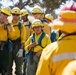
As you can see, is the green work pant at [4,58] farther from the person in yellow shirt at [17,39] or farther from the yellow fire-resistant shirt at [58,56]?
the yellow fire-resistant shirt at [58,56]

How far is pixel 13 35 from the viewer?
7.42 metres

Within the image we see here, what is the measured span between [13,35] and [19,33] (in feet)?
0.72

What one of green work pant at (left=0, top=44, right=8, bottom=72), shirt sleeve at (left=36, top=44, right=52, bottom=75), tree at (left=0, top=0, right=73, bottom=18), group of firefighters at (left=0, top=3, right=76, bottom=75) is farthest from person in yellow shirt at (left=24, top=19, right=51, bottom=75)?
tree at (left=0, top=0, right=73, bottom=18)

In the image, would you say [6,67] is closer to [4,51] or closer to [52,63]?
[4,51]

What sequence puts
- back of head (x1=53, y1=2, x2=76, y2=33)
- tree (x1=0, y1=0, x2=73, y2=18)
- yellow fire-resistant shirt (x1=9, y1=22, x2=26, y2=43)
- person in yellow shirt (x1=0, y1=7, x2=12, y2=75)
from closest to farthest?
back of head (x1=53, y1=2, x2=76, y2=33), person in yellow shirt (x1=0, y1=7, x2=12, y2=75), yellow fire-resistant shirt (x1=9, y1=22, x2=26, y2=43), tree (x1=0, y1=0, x2=73, y2=18)

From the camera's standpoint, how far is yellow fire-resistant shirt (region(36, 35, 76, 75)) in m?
2.79

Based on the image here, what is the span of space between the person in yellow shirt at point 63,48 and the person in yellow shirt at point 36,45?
3.28 meters

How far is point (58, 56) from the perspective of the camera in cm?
280

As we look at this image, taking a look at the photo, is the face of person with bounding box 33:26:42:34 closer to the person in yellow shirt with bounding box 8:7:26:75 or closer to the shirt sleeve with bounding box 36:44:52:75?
the person in yellow shirt with bounding box 8:7:26:75

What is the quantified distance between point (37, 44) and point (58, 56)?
11.0 ft

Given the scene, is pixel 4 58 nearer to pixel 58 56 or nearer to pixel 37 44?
pixel 37 44

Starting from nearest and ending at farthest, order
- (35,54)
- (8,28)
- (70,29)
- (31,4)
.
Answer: (70,29) < (35,54) < (8,28) < (31,4)

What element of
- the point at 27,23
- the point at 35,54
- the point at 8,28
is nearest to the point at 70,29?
the point at 35,54

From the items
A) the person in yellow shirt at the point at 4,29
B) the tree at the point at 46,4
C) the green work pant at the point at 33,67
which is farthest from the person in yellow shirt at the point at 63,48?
the tree at the point at 46,4
